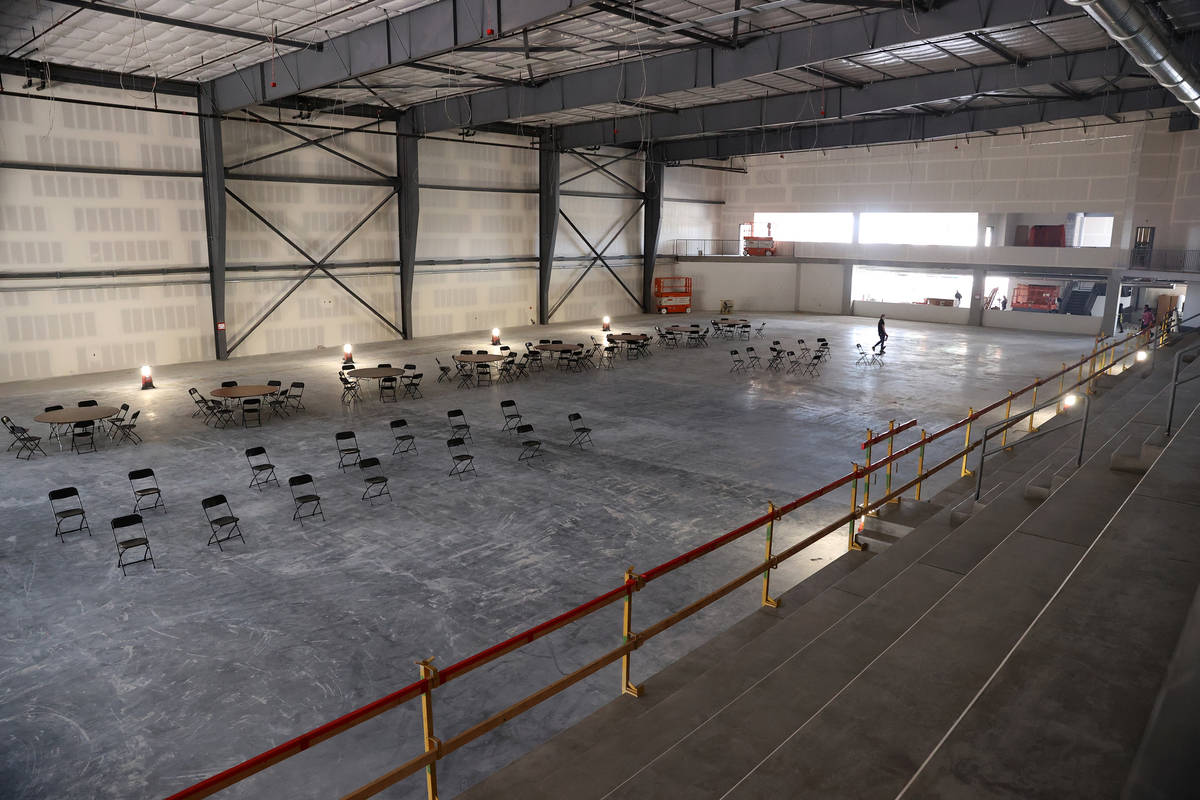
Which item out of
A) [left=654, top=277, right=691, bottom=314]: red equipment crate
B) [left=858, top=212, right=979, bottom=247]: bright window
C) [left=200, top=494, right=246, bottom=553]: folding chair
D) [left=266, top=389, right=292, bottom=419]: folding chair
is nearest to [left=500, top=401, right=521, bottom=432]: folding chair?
[left=266, top=389, right=292, bottom=419]: folding chair

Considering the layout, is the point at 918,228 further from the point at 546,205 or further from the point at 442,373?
the point at 442,373

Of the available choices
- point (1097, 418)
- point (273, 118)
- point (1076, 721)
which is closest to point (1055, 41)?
point (1097, 418)

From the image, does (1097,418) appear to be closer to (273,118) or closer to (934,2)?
(934,2)

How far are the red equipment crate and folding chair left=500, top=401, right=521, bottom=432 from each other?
76.1ft

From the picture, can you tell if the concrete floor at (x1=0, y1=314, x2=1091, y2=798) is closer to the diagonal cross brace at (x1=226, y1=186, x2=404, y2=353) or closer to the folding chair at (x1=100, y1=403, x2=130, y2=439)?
the folding chair at (x1=100, y1=403, x2=130, y2=439)

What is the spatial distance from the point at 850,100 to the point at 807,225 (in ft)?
61.3

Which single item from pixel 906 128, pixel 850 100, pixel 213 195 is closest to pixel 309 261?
pixel 213 195

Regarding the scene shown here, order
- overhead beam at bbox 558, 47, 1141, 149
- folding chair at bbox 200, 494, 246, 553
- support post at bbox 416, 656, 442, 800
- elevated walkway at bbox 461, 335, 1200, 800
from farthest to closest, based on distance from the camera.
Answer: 1. overhead beam at bbox 558, 47, 1141, 149
2. folding chair at bbox 200, 494, 246, 553
3. support post at bbox 416, 656, 442, 800
4. elevated walkway at bbox 461, 335, 1200, 800

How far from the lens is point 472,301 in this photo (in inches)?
1309

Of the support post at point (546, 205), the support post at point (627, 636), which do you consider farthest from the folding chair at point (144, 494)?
the support post at point (546, 205)

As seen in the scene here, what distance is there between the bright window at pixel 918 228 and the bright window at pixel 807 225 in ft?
3.16

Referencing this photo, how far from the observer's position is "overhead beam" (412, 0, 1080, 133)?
14852 millimetres

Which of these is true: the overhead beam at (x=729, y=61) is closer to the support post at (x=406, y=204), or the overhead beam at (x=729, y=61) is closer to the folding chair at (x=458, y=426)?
the support post at (x=406, y=204)

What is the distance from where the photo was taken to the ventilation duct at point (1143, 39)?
902 cm
